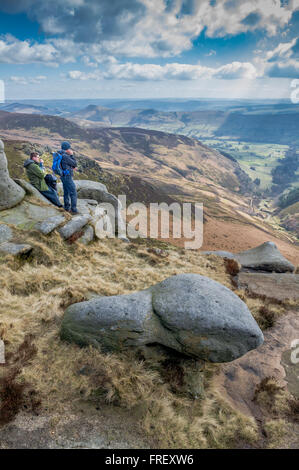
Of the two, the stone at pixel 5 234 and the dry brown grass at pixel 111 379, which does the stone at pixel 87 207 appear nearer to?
the stone at pixel 5 234

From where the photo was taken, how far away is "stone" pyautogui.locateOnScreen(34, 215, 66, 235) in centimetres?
1580

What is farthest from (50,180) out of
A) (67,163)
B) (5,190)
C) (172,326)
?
(172,326)

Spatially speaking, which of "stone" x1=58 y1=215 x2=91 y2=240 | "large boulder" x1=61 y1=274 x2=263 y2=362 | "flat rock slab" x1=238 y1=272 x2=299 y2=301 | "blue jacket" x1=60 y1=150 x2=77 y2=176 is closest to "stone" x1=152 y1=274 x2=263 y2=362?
→ "large boulder" x1=61 y1=274 x2=263 y2=362

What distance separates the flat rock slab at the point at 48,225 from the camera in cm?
1580

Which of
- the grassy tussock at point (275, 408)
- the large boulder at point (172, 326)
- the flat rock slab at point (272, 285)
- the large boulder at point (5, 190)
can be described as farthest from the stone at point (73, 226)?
the grassy tussock at point (275, 408)

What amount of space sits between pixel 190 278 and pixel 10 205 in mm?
14304

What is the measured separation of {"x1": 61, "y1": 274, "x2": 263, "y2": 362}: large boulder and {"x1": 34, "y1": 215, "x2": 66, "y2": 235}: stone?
334 inches

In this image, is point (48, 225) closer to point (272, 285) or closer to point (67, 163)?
point (67, 163)

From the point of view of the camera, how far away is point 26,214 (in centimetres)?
1731

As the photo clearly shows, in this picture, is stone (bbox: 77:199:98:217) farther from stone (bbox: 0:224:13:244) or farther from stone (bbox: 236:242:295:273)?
stone (bbox: 236:242:295:273)

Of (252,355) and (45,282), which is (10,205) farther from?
(252,355)

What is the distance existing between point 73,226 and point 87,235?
58.2 inches

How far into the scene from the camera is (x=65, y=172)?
1825 cm
